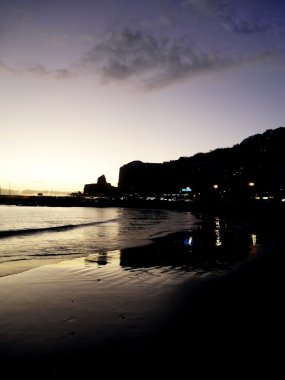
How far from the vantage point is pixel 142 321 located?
6.23 metres

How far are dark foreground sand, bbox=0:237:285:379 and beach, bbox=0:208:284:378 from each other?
0.02 m

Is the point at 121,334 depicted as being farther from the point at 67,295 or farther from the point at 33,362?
the point at 67,295

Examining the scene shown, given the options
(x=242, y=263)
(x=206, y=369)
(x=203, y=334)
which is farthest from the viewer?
(x=242, y=263)

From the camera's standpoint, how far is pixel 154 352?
15.8 ft

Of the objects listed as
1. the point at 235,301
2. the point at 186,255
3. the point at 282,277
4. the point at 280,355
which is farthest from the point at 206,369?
the point at 186,255

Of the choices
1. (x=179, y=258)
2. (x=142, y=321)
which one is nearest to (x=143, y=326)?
(x=142, y=321)

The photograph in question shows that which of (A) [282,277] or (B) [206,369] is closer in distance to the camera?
(B) [206,369]

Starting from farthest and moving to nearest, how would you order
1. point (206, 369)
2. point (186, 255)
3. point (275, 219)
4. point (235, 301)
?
point (275, 219), point (186, 255), point (235, 301), point (206, 369)

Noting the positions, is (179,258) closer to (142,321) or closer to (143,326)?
(142,321)

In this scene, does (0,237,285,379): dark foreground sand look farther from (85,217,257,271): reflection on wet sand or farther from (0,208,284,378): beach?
(85,217,257,271): reflection on wet sand

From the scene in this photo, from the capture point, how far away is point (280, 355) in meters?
4.56

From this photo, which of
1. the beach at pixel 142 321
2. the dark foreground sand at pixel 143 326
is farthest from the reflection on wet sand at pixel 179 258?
the dark foreground sand at pixel 143 326

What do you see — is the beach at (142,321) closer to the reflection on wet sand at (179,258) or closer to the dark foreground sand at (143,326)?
the dark foreground sand at (143,326)

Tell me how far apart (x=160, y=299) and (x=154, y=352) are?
120 inches
